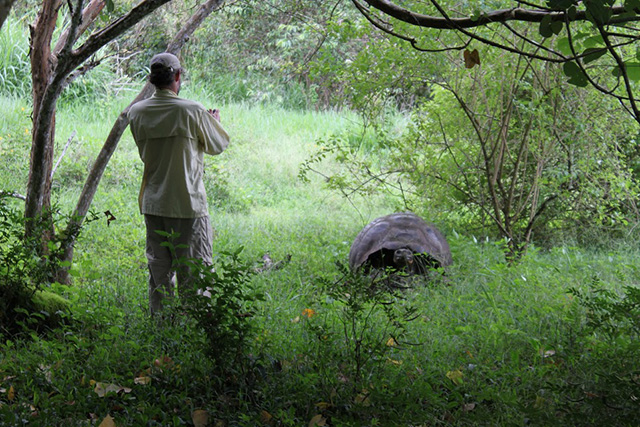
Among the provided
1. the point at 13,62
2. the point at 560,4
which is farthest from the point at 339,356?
the point at 13,62

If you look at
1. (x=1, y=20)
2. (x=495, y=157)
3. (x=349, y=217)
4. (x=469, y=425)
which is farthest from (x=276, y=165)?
(x=1, y=20)

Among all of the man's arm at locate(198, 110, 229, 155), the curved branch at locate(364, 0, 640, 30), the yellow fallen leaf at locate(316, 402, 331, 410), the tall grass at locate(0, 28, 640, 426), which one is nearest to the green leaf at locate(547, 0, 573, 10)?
the curved branch at locate(364, 0, 640, 30)

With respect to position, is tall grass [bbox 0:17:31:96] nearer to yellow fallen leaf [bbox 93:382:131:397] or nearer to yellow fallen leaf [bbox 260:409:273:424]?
yellow fallen leaf [bbox 93:382:131:397]

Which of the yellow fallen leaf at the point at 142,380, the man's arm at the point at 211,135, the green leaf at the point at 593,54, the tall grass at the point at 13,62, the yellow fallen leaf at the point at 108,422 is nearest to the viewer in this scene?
the green leaf at the point at 593,54

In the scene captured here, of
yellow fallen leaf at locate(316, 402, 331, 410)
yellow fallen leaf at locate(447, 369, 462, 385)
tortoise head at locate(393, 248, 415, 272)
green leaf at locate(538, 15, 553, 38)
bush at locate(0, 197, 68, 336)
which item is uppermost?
green leaf at locate(538, 15, 553, 38)

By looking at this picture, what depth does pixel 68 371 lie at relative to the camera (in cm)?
318

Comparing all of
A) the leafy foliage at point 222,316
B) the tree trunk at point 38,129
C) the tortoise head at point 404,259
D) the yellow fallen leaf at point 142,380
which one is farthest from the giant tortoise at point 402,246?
the yellow fallen leaf at point 142,380

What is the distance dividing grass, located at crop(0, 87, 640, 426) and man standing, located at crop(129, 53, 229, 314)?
48 centimetres

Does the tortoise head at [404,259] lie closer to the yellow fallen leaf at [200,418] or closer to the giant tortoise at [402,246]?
the giant tortoise at [402,246]

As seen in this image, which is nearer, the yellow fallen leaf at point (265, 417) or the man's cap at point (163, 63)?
the yellow fallen leaf at point (265, 417)

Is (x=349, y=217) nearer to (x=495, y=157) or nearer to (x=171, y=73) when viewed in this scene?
(x=495, y=157)

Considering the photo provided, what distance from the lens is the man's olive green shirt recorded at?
14.2 ft

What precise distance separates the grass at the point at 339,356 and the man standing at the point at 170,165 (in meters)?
0.48

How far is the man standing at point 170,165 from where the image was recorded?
433 cm
